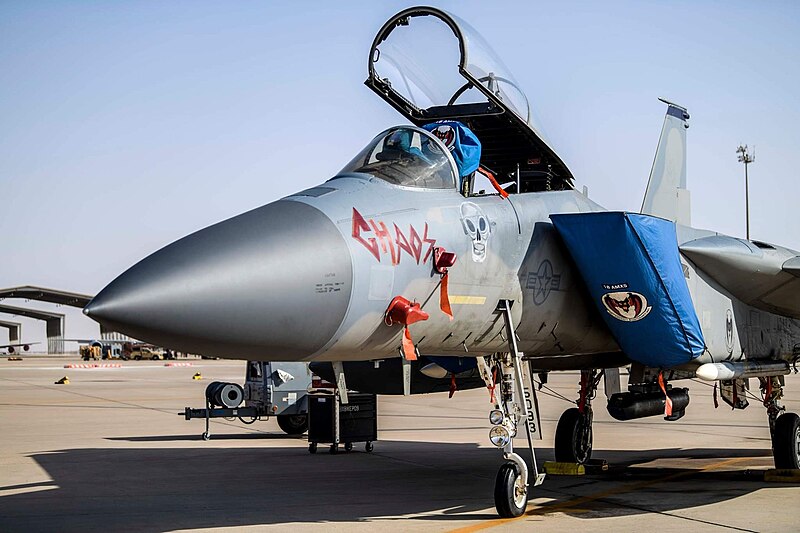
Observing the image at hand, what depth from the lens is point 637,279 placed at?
7.36 metres


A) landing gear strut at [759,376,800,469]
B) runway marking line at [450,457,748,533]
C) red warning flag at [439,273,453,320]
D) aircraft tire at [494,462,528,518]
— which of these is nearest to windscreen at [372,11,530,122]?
red warning flag at [439,273,453,320]

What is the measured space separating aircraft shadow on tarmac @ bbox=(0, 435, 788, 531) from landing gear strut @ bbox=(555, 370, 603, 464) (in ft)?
1.16

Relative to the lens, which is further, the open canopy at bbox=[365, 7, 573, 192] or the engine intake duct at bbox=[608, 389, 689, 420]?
the engine intake duct at bbox=[608, 389, 689, 420]

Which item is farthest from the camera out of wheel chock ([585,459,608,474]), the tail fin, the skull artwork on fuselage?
the tail fin

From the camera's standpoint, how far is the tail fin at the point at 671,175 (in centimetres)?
1152

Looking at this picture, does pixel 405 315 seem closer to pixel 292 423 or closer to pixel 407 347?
pixel 407 347

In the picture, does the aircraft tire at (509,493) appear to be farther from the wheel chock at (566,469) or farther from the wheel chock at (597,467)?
the wheel chock at (597,467)

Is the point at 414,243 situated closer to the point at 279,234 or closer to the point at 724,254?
the point at 279,234

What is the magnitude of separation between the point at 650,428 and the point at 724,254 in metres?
8.65

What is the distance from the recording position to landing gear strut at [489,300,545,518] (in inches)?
270

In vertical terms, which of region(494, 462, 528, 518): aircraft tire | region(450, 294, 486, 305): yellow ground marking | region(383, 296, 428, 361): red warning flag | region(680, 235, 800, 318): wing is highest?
region(680, 235, 800, 318): wing

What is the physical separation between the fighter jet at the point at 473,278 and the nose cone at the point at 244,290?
0.01 meters

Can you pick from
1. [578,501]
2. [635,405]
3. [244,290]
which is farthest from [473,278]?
[635,405]

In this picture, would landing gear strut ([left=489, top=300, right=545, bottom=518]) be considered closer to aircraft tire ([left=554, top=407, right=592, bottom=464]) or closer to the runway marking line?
the runway marking line
